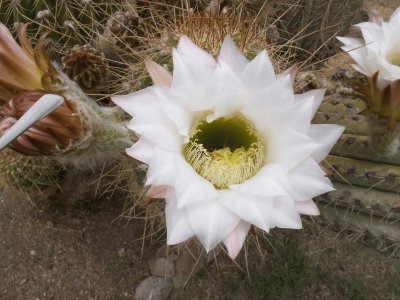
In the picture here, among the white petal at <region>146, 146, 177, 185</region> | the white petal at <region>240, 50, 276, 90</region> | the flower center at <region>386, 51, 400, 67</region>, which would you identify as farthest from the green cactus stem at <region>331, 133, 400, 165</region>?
the white petal at <region>146, 146, 177, 185</region>

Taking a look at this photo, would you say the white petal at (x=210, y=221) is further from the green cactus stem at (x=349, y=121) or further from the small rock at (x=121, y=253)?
the small rock at (x=121, y=253)

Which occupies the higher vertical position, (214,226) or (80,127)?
(80,127)

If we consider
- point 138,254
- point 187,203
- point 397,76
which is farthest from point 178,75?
point 138,254

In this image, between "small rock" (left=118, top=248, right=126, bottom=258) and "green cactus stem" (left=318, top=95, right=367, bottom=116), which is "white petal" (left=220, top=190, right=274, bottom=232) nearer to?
"green cactus stem" (left=318, top=95, right=367, bottom=116)

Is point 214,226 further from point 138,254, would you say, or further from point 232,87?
point 138,254

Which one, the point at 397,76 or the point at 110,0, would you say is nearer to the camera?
the point at 397,76

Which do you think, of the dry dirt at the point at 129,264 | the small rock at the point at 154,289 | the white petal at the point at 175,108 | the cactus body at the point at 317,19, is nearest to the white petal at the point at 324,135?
the white petal at the point at 175,108

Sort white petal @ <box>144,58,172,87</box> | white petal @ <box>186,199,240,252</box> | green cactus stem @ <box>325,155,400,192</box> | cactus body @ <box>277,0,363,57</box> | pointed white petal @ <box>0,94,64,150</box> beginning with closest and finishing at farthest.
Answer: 1. pointed white petal @ <box>0,94,64,150</box>
2. white petal @ <box>186,199,240,252</box>
3. white petal @ <box>144,58,172,87</box>
4. green cactus stem @ <box>325,155,400,192</box>
5. cactus body @ <box>277,0,363,57</box>
